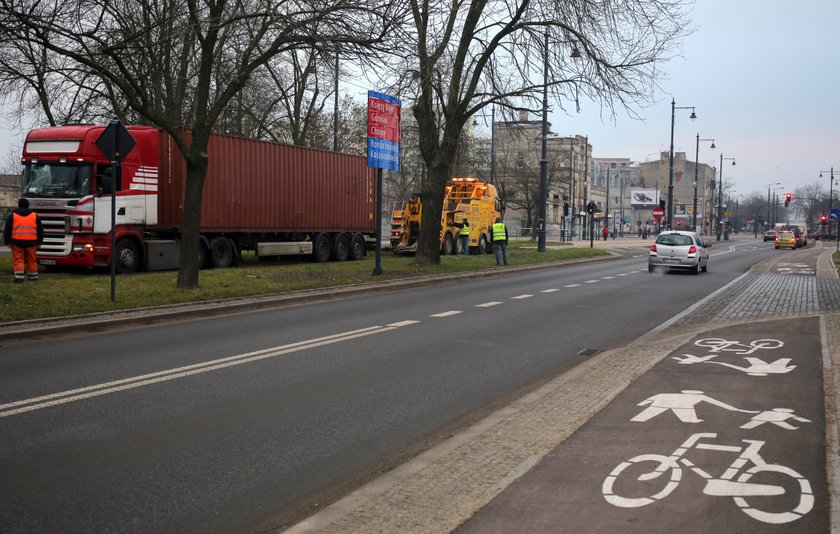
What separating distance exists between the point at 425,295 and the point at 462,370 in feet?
29.9

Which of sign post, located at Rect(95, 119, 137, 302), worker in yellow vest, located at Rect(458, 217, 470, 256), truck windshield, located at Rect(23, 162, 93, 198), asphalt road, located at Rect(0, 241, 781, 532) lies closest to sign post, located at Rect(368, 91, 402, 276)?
truck windshield, located at Rect(23, 162, 93, 198)

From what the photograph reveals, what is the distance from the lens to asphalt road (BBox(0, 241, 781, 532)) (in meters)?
4.69

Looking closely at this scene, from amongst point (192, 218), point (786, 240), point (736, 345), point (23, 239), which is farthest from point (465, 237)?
point (786, 240)

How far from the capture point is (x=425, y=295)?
17.9m

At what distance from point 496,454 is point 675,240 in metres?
23.1

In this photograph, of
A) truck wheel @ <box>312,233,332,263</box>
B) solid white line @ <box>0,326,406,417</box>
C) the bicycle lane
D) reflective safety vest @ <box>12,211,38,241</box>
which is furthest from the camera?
truck wheel @ <box>312,233,332,263</box>

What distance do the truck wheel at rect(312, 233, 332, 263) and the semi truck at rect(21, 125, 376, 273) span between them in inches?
1.5

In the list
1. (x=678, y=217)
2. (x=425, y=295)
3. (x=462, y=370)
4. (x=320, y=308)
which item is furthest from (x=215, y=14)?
(x=678, y=217)

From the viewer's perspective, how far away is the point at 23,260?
1678 centimetres

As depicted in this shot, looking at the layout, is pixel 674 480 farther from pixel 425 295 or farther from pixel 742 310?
pixel 425 295

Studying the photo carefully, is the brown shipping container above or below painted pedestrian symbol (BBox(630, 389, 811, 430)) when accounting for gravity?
above

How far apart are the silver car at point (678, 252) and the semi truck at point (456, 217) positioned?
972cm

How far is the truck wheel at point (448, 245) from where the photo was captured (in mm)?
34075

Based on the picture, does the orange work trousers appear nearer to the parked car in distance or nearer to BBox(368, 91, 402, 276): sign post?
BBox(368, 91, 402, 276): sign post
